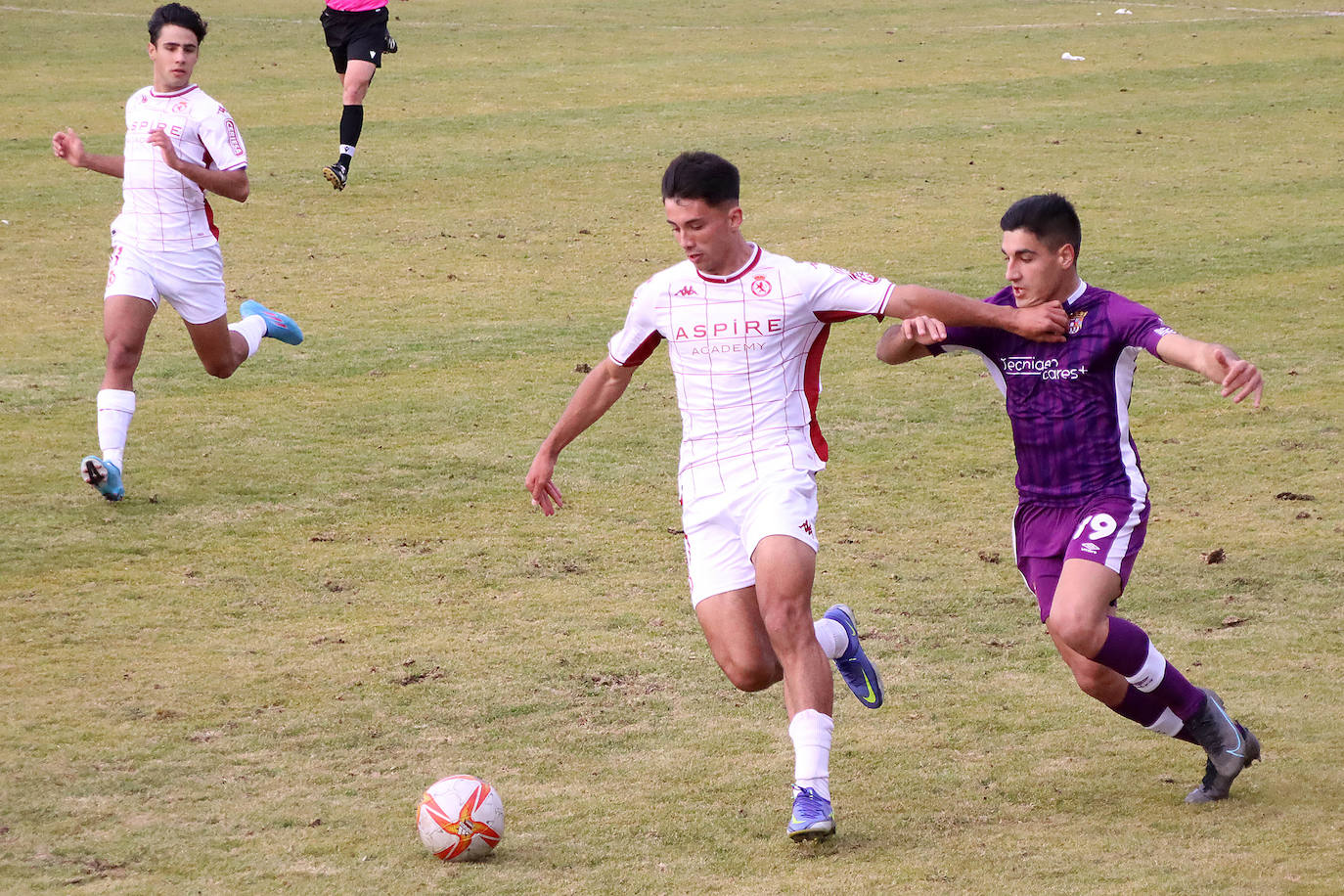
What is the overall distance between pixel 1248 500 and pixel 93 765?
633cm

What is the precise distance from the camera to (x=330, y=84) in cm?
2509

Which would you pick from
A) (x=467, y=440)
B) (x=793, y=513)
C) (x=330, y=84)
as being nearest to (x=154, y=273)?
(x=467, y=440)

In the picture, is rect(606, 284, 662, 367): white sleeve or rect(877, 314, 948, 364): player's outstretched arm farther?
rect(606, 284, 662, 367): white sleeve

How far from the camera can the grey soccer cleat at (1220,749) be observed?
18.7 ft

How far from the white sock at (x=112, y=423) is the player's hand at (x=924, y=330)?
5419 millimetres

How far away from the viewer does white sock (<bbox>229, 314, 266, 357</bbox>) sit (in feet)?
34.9

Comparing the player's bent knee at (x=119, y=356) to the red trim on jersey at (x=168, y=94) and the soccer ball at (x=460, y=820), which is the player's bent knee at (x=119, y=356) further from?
the soccer ball at (x=460, y=820)

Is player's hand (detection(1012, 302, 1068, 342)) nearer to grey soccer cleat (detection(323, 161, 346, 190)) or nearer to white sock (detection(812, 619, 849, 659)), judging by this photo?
white sock (detection(812, 619, 849, 659))

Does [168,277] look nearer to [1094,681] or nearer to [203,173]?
[203,173]

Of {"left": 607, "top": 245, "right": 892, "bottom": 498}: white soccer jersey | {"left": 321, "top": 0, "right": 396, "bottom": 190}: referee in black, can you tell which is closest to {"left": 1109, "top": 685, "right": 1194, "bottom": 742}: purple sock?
{"left": 607, "top": 245, "right": 892, "bottom": 498}: white soccer jersey

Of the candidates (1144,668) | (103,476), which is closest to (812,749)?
(1144,668)

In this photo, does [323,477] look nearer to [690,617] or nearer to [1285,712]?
[690,617]

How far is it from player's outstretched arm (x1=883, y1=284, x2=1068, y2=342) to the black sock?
39.0ft

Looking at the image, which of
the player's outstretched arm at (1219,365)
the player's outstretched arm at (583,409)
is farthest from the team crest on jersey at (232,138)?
the player's outstretched arm at (1219,365)
